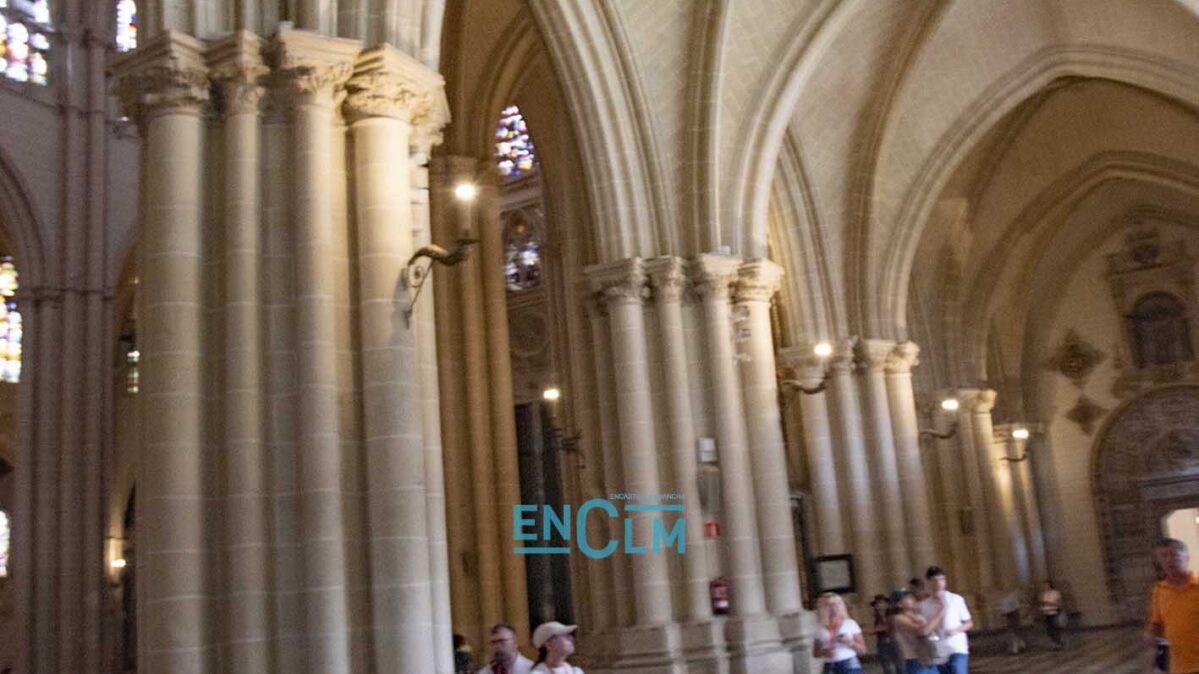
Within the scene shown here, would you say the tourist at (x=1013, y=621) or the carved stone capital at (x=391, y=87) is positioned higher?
the carved stone capital at (x=391, y=87)

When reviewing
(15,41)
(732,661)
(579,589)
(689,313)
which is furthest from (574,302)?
(15,41)

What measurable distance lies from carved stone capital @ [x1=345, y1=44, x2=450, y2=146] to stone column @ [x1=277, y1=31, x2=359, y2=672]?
0.13 m

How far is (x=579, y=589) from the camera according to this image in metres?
16.7

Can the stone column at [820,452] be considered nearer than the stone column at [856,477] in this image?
Yes

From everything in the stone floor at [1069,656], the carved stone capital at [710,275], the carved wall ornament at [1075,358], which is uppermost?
the carved wall ornament at [1075,358]

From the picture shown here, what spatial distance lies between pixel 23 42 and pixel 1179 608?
23869mm

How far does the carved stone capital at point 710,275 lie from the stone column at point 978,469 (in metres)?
11.8

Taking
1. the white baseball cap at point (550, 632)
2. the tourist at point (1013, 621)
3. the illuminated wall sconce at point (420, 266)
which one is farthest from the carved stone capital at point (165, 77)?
the tourist at point (1013, 621)

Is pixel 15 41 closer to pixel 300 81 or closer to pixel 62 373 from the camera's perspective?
pixel 62 373

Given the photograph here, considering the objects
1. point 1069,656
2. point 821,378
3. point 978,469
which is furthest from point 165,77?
point 978,469

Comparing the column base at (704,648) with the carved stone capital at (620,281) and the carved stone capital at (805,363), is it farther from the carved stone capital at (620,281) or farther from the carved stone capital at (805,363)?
the carved stone capital at (805,363)

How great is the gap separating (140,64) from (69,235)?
1544 cm

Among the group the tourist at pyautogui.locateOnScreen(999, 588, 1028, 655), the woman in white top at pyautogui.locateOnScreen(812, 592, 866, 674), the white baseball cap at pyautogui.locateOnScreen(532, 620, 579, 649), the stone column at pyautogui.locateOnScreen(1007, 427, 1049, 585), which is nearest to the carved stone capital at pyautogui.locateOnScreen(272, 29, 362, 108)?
the white baseball cap at pyautogui.locateOnScreen(532, 620, 579, 649)

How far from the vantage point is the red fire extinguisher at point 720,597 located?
15.2 m
